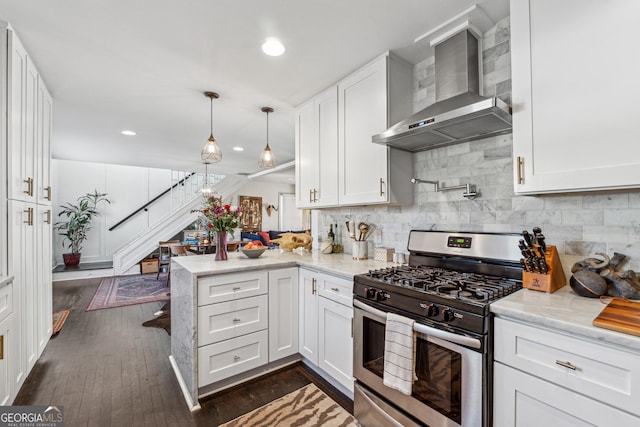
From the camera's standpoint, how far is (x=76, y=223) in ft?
21.8

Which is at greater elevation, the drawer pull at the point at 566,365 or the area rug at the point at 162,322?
the drawer pull at the point at 566,365

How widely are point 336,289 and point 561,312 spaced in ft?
4.12

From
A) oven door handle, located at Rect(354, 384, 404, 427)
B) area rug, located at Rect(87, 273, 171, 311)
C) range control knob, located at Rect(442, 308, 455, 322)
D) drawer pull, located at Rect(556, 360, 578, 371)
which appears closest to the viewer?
drawer pull, located at Rect(556, 360, 578, 371)

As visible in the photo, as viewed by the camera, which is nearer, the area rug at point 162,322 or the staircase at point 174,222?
the area rug at point 162,322

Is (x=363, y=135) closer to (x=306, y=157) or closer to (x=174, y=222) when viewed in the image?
(x=306, y=157)

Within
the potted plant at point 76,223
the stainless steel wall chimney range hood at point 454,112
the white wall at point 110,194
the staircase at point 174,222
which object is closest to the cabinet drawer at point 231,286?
the stainless steel wall chimney range hood at point 454,112

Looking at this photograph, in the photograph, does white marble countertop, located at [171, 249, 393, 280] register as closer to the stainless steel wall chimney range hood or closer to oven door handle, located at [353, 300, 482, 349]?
oven door handle, located at [353, 300, 482, 349]

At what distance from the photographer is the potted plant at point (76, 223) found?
21.4 feet

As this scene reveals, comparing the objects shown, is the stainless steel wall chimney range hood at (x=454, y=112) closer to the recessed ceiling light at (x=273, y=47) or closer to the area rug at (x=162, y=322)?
the recessed ceiling light at (x=273, y=47)

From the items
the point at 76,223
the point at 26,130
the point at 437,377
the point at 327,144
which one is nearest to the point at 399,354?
the point at 437,377

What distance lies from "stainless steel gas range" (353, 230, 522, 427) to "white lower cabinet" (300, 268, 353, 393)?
0.15m

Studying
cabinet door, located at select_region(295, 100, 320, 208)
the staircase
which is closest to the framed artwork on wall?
the staircase

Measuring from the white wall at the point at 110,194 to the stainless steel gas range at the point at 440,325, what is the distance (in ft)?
25.8

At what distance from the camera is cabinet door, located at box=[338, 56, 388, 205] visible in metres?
2.18
